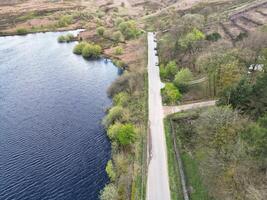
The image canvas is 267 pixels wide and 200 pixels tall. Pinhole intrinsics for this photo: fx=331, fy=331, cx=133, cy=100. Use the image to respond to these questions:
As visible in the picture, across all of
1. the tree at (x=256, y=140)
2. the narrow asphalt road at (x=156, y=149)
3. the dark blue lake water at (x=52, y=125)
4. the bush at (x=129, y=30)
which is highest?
the tree at (x=256, y=140)

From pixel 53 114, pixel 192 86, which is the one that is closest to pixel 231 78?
pixel 192 86

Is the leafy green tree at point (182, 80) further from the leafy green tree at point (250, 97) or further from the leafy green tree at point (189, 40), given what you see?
the leafy green tree at point (250, 97)

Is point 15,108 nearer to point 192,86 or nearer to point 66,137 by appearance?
point 66,137

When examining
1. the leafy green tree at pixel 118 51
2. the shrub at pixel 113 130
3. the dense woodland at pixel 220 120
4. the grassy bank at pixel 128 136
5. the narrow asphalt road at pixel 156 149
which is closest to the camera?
the dense woodland at pixel 220 120

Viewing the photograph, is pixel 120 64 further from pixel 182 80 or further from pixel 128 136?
pixel 128 136

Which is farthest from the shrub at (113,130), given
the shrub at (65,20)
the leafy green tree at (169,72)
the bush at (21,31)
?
the shrub at (65,20)

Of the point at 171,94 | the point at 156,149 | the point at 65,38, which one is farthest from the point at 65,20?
the point at 156,149

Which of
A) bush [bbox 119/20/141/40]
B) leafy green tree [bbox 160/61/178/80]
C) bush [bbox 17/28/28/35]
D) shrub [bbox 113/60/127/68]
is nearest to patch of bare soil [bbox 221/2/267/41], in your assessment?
leafy green tree [bbox 160/61/178/80]

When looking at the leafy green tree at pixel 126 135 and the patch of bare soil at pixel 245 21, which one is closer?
the leafy green tree at pixel 126 135
